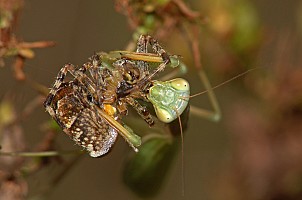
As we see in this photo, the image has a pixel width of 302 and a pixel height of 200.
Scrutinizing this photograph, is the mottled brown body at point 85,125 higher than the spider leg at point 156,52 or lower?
lower

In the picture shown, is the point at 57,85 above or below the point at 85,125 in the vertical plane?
above

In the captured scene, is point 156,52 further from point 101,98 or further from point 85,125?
point 85,125

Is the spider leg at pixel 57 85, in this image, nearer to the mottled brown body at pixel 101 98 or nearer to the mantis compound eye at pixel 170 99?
the mottled brown body at pixel 101 98

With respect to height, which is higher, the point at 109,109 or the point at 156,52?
the point at 156,52

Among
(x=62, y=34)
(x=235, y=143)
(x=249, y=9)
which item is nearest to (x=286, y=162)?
(x=235, y=143)

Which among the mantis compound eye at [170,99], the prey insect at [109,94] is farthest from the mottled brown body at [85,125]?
the mantis compound eye at [170,99]

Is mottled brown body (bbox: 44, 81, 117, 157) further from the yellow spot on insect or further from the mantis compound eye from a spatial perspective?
the mantis compound eye

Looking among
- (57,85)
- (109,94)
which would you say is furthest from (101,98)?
(57,85)

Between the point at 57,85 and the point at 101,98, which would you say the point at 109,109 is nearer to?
the point at 101,98

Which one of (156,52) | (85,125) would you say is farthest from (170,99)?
(85,125)
